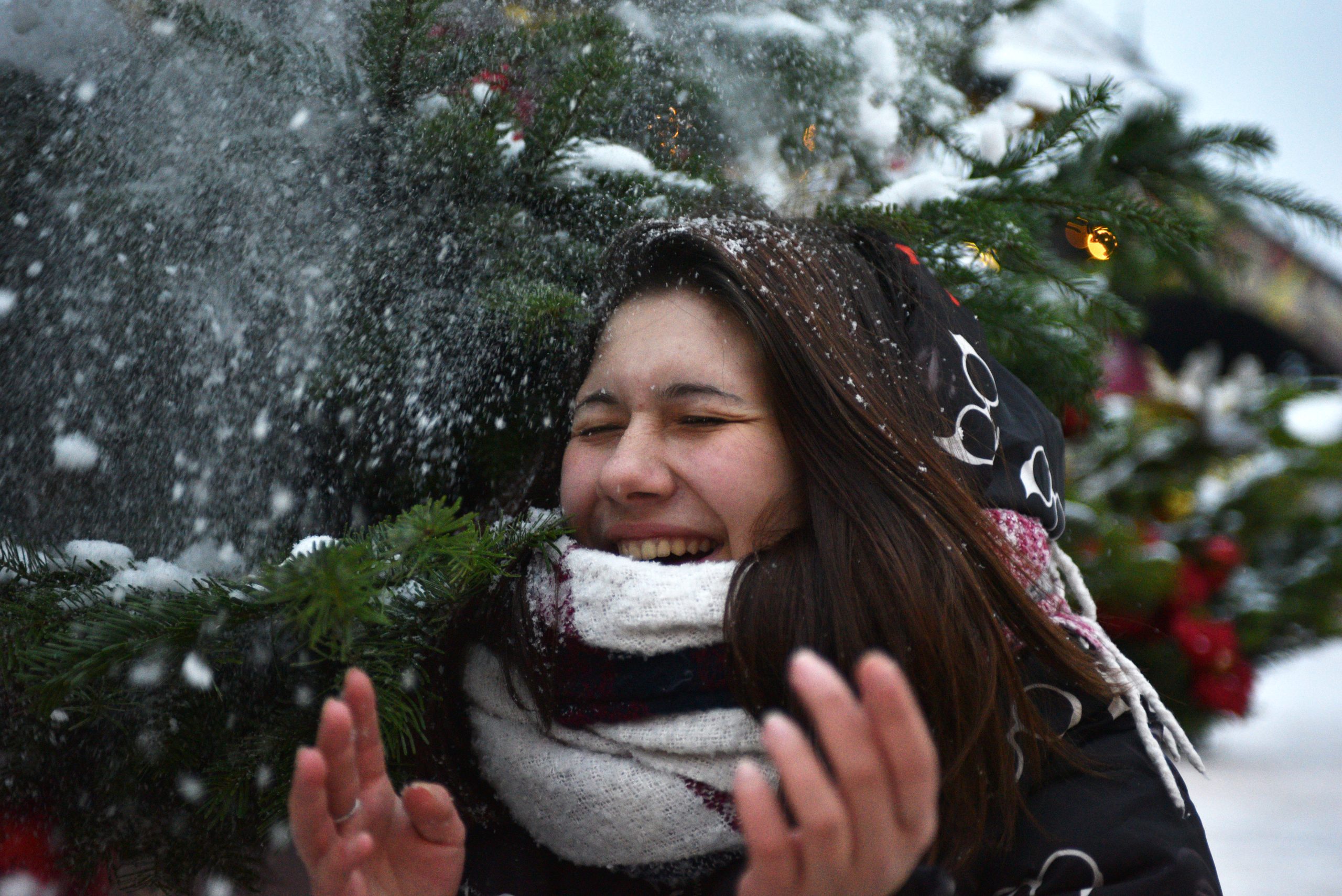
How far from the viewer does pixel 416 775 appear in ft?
4.22

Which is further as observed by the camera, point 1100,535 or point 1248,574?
point 1248,574

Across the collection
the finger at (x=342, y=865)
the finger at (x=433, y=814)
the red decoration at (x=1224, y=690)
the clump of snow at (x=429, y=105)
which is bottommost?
the red decoration at (x=1224, y=690)

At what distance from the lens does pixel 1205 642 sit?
8.65 feet

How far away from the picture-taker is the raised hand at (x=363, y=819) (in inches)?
33.5

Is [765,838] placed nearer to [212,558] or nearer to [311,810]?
[311,810]

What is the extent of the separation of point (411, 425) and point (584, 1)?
23.0 inches

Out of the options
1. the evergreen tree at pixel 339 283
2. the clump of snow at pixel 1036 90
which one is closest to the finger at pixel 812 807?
the evergreen tree at pixel 339 283

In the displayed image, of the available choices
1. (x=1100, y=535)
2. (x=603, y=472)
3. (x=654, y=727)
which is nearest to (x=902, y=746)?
(x=654, y=727)

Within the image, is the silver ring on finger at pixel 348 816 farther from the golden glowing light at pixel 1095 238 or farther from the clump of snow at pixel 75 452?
the golden glowing light at pixel 1095 238

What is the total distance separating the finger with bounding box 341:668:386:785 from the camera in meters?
0.85

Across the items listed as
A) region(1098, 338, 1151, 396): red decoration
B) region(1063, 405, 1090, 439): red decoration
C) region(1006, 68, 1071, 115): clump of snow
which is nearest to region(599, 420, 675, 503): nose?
region(1006, 68, 1071, 115): clump of snow

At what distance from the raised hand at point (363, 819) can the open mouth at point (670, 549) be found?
353 mm

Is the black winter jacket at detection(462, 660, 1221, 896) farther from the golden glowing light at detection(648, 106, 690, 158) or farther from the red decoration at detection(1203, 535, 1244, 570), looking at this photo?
the red decoration at detection(1203, 535, 1244, 570)

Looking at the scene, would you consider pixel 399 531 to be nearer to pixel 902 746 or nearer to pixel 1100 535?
pixel 902 746
